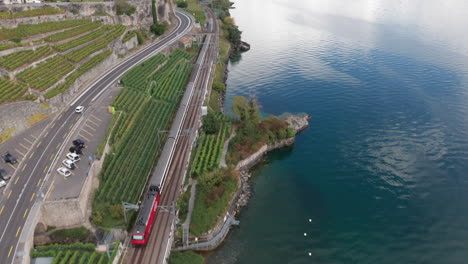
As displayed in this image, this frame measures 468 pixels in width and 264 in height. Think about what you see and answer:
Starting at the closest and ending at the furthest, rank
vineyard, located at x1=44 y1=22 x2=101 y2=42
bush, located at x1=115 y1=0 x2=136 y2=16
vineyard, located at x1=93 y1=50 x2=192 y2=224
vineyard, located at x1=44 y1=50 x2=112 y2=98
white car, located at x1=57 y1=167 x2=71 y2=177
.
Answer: white car, located at x1=57 y1=167 x2=71 y2=177, vineyard, located at x1=93 y1=50 x2=192 y2=224, vineyard, located at x1=44 y1=50 x2=112 y2=98, vineyard, located at x1=44 y1=22 x2=101 y2=42, bush, located at x1=115 y1=0 x2=136 y2=16

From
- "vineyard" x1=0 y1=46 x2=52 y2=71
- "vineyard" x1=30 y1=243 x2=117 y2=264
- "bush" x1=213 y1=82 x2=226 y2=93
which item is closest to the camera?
"vineyard" x1=30 y1=243 x2=117 y2=264

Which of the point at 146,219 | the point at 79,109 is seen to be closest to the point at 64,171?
the point at 146,219

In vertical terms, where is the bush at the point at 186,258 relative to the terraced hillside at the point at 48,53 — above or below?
below

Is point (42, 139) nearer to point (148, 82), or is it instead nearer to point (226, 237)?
point (148, 82)

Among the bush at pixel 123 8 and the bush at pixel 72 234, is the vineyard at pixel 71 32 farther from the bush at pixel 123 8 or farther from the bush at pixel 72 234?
the bush at pixel 72 234

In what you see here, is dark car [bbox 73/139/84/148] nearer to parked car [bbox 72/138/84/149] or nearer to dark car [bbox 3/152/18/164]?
parked car [bbox 72/138/84/149]

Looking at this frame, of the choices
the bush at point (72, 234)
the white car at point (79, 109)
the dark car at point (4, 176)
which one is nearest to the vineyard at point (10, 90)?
the white car at point (79, 109)

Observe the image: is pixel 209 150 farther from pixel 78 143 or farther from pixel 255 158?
pixel 78 143

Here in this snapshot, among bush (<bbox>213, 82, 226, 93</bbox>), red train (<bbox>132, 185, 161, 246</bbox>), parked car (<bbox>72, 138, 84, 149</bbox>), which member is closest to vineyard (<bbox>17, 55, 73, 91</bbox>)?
parked car (<bbox>72, 138, 84, 149</bbox>)

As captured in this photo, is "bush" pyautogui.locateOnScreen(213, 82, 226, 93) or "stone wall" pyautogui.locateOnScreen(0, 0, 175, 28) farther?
"bush" pyautogui.locateOnScreen(213, 82, 226, 93)
